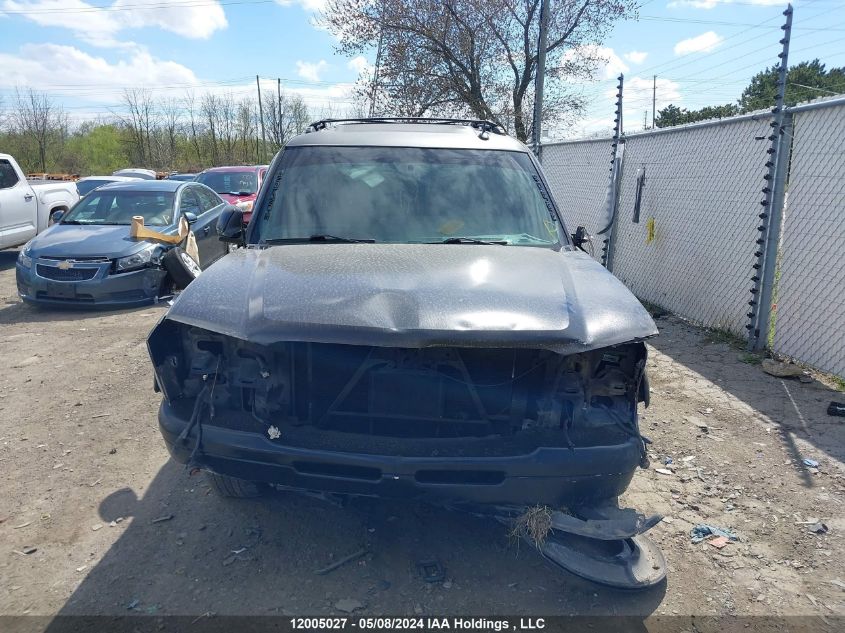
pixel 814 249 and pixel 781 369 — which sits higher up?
pixel 814 249

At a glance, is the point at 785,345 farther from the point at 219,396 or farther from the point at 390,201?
the point at 219,396

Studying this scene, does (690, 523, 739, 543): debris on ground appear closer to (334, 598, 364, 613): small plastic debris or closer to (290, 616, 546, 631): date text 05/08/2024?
(290, 616, 546, 631): date text 05/08/2024

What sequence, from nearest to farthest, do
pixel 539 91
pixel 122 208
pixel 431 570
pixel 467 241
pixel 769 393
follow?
pixel 431 570
pixel 467 241
pixel 769 393
pixel 122 208
pixel 539 91

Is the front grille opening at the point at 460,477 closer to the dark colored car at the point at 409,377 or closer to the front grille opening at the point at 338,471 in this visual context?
the dark colored car at the point at 409,377

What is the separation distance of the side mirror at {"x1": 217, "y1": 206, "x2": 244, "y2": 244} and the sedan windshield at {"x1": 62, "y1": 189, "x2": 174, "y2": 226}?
17.5 feet

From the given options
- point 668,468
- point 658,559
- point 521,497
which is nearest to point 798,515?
point 668,468

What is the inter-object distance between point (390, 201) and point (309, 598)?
2.25m

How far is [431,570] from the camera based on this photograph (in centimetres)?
299

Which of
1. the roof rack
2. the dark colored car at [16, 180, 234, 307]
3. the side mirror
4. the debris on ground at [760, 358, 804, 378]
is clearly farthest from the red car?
the debris on ground at [760, 358, 804, 378]

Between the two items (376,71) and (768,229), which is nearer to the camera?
(768,229)

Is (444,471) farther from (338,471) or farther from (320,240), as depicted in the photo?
(320,240)

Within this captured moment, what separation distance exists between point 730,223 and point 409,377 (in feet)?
17.4

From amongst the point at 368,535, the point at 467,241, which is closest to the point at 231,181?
the point at 467,241

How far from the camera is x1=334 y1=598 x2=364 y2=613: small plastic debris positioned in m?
2.73
